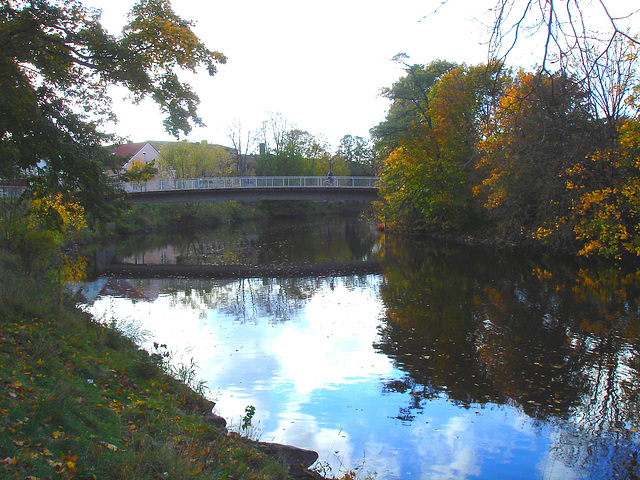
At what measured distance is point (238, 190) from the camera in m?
42.0

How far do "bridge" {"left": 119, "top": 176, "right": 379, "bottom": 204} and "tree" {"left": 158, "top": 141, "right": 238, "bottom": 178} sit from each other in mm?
13996

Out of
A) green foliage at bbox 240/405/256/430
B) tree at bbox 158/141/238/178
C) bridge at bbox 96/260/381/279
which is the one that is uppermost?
tree at bbox 158/141/238/178

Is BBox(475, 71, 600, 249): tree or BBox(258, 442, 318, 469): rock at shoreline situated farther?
BBox(475, 71, 600, 249): tree

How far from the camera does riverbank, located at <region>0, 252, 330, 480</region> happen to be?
4.38 m

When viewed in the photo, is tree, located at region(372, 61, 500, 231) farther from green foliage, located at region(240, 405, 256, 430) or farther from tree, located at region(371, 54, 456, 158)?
green foliage, located at region(240, 405, 256, 430)

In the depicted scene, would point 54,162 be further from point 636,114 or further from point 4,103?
point 636,114

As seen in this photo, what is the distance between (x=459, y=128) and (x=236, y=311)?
2371 centimetres

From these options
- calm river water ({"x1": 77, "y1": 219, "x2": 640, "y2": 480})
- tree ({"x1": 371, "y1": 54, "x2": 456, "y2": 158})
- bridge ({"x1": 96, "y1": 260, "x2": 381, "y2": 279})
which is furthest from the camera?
tree ({"x1": 371, "y1": 54, "x2": 456, "y2": 158})

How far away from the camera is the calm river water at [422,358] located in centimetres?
715

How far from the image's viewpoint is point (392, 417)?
26.8 ft

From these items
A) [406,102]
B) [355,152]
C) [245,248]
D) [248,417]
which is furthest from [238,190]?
[355,152]

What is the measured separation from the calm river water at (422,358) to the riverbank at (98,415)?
49.0 inches

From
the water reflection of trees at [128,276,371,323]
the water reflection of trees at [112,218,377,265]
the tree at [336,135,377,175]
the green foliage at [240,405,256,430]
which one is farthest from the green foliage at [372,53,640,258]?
the tree at [336,135,377,175]

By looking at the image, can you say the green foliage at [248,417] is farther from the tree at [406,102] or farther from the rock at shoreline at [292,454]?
the tree at [406,102]
